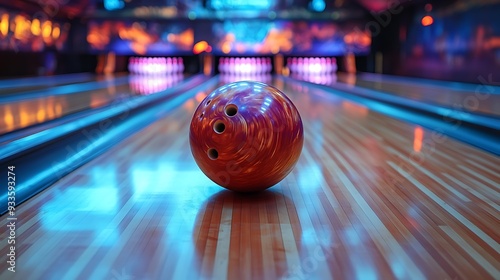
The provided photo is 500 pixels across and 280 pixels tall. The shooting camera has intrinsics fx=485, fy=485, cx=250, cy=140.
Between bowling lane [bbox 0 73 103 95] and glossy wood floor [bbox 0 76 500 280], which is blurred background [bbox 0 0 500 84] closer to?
bowling lane [bbox 0 73 103 95]

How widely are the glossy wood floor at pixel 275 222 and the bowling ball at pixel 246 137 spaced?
0.09 meters

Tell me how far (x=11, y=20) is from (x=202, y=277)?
6830mm

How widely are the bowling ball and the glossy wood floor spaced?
9cm

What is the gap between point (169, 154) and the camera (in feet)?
7.18

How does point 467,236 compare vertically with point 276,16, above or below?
below

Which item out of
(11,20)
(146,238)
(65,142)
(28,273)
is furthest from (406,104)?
(11,20)

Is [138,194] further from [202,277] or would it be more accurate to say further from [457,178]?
[457,178]

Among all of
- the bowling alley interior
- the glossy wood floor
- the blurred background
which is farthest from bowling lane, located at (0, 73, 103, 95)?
the glossy wood floor

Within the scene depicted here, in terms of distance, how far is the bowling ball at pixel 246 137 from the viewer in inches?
54.4

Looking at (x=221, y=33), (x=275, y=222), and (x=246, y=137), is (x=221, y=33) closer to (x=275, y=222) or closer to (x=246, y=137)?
(x=246, y=137)

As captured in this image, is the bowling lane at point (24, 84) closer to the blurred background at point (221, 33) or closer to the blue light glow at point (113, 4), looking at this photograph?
the blurred background at point (221, 33)

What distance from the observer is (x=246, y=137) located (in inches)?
54.1

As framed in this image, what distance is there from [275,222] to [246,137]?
257 mm

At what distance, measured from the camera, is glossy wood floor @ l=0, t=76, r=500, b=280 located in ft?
3.27
